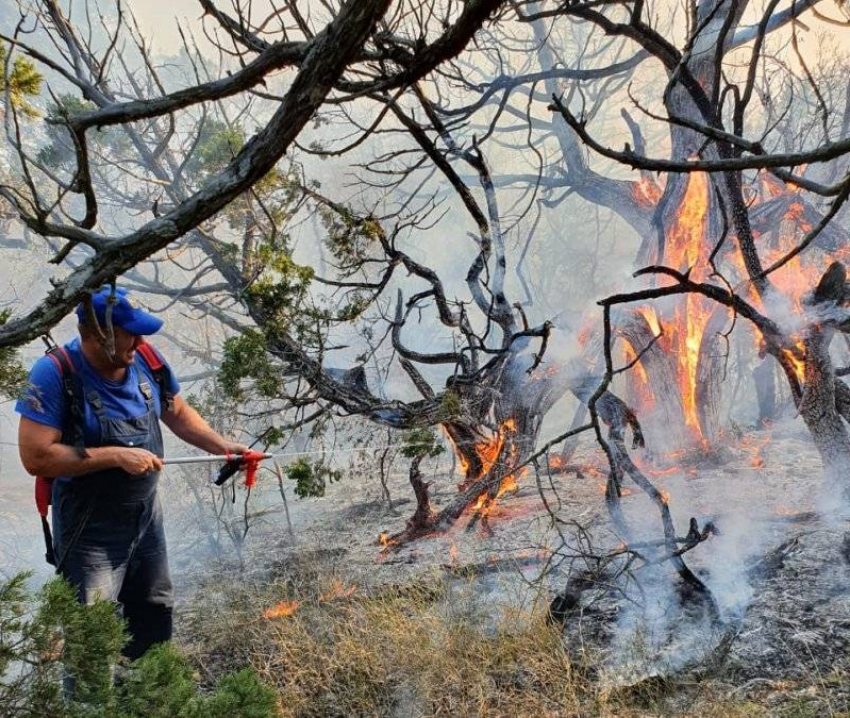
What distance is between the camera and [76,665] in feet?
5.66

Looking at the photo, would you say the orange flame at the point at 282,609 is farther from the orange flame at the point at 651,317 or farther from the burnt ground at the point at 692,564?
the orange flame at the point at 651,317

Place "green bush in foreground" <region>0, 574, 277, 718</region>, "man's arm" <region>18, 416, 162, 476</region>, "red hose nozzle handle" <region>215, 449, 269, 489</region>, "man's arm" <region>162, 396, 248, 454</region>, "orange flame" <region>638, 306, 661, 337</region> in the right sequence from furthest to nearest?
"orange flame" <region>638, 306, 661, 337</region>, "man's arm" <region>162, 396, 248, 454</region>, "red hose nozzle handle" <region>215, 449, 269, 489</region>, "man's arm" <region>18, 416, 162, 476</region>, "green bush in foreground" <region>0, 574, 277, 718</region>

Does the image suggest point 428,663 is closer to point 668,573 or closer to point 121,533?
point 668,573

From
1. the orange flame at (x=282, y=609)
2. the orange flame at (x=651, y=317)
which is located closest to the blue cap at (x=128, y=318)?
the orange flame at (x=282, y=609)

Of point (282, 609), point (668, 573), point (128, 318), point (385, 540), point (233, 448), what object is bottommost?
point (282, 609)

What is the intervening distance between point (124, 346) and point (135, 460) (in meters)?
0.60

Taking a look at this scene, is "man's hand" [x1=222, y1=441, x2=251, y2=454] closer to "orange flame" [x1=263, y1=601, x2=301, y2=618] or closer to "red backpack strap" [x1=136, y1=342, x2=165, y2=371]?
"red backpack strap" [x1=136, y1=342, x2=165, y2=371]

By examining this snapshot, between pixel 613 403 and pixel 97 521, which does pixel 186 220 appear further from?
pixel 613 403

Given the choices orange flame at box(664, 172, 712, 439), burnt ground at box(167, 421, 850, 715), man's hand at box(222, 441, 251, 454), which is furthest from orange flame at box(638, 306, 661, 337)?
man's hand at box(222, 441, 251, 454)

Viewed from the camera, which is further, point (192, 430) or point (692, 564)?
point (692, 564)

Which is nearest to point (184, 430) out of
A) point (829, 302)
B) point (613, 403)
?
point (613, 403)

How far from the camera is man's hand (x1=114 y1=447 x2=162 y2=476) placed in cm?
288

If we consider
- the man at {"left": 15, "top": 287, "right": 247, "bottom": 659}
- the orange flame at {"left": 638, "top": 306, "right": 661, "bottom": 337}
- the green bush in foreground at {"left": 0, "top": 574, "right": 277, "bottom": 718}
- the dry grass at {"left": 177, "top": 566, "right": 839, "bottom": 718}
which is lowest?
the dry grass at {"left": 177, "top": 566, "right": 839, "bottom": 718}

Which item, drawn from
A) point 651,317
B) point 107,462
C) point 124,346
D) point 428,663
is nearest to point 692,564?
point 428,663
